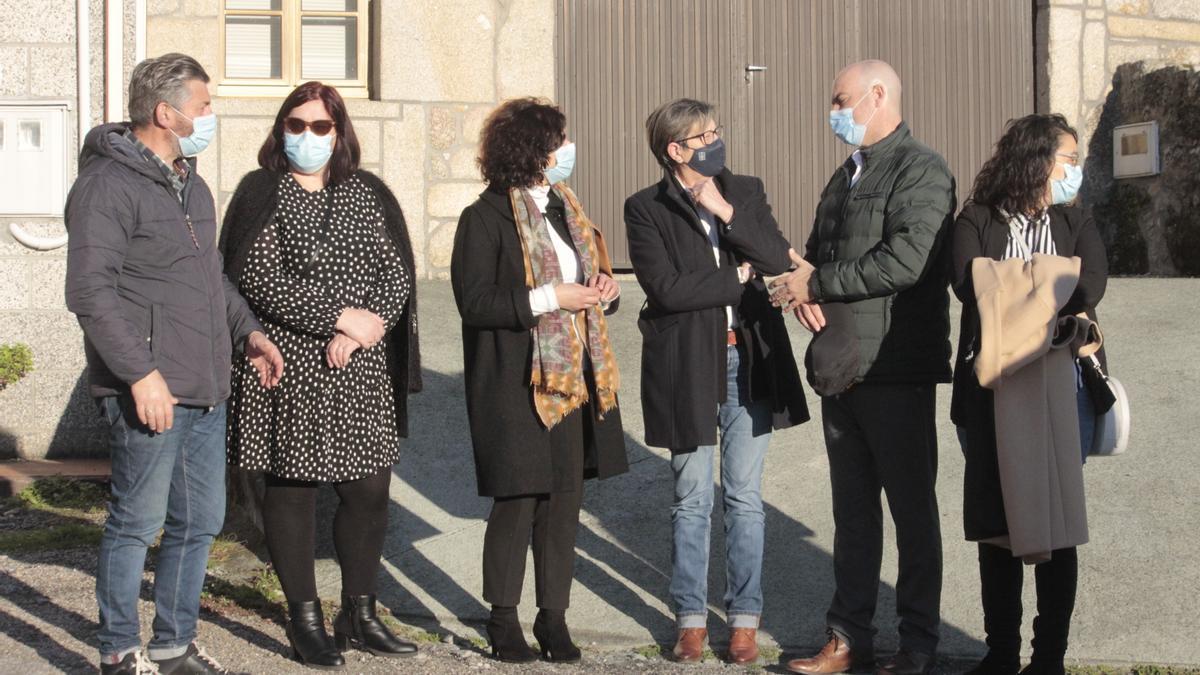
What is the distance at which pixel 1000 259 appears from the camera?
4398mm

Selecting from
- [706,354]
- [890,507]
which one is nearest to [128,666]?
[706,354]

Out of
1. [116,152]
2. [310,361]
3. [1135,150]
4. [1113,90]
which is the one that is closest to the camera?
[116,152]

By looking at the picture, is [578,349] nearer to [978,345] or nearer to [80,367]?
[978,345]

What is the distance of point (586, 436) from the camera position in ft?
16.0

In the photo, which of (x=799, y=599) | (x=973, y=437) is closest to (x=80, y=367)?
(x=799, y=599)

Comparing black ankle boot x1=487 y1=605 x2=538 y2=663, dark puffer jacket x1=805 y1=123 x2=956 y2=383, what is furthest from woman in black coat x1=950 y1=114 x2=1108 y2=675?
black ankle boot x1=487 y1=605 x2=538 y2=663

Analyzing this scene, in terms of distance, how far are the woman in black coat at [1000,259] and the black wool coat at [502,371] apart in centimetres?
121

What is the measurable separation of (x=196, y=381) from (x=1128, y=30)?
826 cm

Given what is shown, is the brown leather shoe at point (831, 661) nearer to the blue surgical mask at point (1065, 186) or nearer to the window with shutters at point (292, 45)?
the blue surgical mask at point (1065, 186)

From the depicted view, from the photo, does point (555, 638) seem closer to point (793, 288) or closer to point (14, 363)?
point (793, 288)

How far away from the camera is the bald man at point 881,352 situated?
450cm

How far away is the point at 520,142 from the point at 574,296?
1.79 feet

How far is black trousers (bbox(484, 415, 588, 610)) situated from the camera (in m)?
4.73

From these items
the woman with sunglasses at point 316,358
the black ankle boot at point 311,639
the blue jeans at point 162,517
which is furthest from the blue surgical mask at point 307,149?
Answer: the black ankle boot at point 311,639
